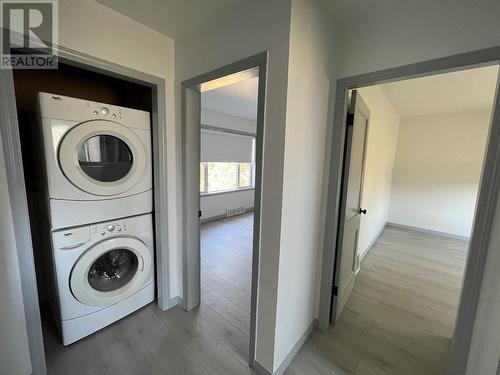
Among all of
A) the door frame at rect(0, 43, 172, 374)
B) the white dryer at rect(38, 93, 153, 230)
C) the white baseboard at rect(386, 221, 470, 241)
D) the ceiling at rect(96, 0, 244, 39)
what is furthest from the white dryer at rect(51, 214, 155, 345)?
the white baseboard at rect(386, 221, 470, 241)

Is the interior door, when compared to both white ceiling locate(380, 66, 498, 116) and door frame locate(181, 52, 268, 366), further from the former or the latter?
white ceiling locate(380, 66, 498, 116)

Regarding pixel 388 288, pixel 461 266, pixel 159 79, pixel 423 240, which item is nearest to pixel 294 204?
pixel 159 79

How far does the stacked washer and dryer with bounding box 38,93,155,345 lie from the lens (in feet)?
4.37

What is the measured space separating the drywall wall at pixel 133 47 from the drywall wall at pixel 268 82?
1.34 feet

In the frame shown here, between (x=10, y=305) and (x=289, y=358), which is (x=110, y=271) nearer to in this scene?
(x=10, y=305)

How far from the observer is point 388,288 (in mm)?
2393

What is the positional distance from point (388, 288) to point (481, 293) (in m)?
1.49

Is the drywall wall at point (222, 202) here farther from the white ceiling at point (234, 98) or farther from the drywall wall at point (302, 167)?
the drywall wall at point (302, 167)

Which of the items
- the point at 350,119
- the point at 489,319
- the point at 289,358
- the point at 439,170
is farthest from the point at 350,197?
the point at 439,170

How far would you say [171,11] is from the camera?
4.51ft

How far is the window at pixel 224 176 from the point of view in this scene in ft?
15.3

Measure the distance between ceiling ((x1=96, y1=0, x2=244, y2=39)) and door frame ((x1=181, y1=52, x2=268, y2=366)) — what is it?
0.35m

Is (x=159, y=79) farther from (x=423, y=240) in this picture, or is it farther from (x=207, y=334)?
(x=423, y=240)

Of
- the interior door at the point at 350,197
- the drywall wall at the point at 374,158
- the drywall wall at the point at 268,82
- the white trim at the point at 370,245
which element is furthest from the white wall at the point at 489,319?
the white trim at the point at 370,245
